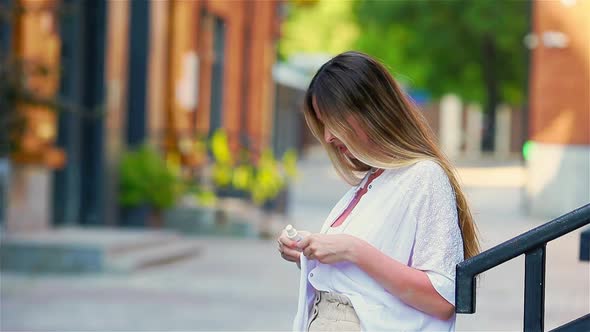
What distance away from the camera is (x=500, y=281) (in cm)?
622

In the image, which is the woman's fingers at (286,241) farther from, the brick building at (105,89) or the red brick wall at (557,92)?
the red brick wall at (557,92)

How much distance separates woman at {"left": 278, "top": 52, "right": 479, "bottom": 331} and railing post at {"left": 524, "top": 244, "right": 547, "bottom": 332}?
208 mm

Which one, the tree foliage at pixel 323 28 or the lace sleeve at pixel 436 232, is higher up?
the lace sleeve at pixel 436 232

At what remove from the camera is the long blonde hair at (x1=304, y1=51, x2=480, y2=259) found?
9.86 feet

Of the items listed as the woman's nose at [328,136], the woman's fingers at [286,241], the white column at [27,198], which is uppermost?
the woman's nose at [328,136]

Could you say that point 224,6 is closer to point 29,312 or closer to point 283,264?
point 283,264

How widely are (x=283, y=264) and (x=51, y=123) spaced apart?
3.13 meters

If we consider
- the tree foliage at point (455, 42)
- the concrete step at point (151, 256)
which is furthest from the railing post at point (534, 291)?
the tree foliage at point (455, 42)

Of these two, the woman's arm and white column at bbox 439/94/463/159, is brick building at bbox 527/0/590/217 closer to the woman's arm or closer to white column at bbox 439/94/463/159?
the woman's arm

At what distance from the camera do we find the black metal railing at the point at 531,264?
2.75m

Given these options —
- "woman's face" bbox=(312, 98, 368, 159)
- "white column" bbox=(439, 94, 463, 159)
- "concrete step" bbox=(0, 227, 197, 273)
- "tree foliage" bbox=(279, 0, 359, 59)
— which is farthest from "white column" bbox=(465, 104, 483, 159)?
"woman's face" bbox=(312, 98, 368, 159)

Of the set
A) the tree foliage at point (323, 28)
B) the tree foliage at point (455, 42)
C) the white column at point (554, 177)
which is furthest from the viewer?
the tree foliage at point (323, 28)

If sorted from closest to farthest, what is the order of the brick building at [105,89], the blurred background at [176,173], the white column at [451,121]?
the blurred background at [176,173] < the brick building at [105,89] < the white column at [451,121]

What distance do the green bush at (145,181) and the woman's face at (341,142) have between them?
13.5 metres
